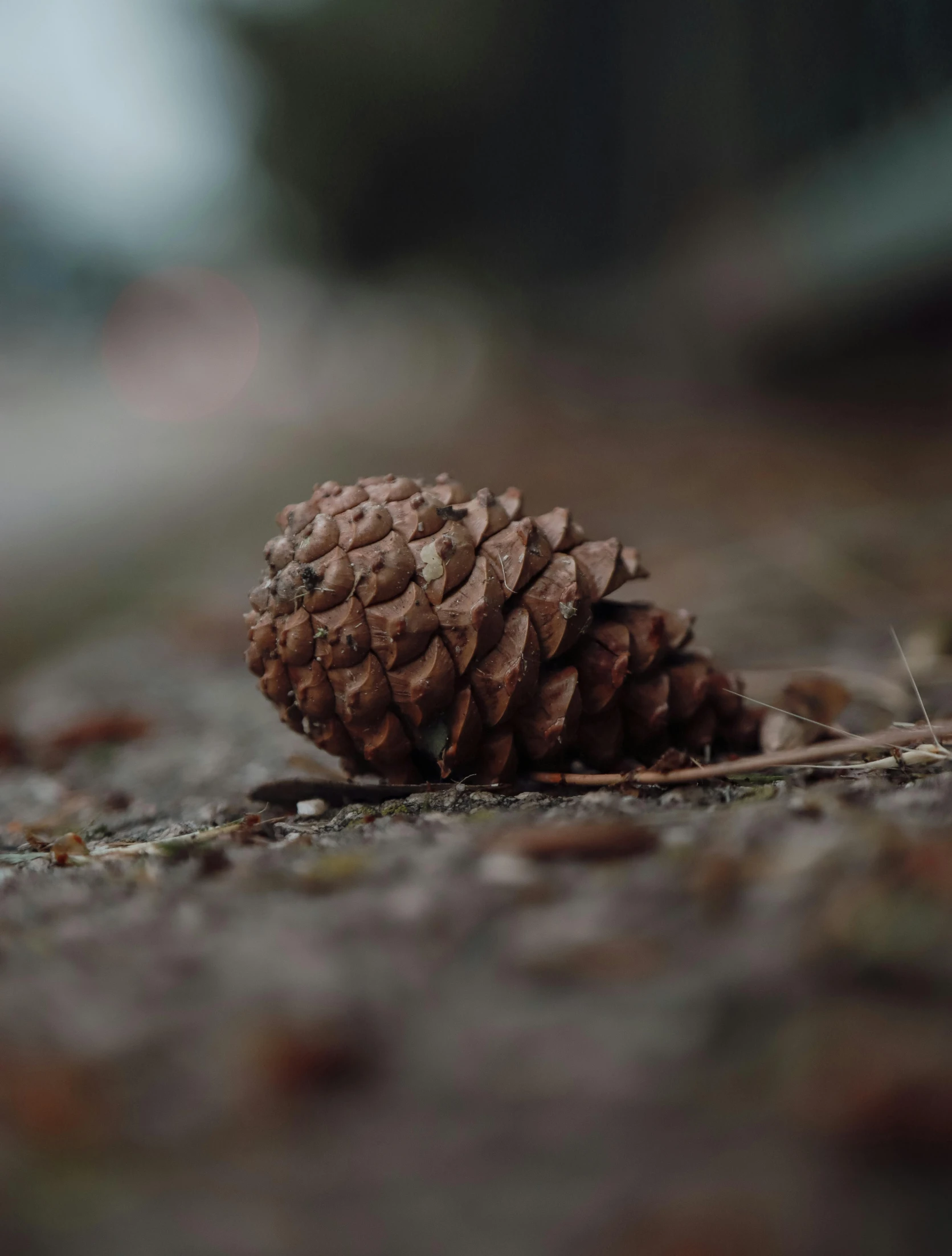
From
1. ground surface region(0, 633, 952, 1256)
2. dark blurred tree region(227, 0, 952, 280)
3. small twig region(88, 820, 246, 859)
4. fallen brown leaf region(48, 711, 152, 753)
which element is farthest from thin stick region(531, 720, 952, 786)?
dark blurred tree region(227, 0, 952, 280)

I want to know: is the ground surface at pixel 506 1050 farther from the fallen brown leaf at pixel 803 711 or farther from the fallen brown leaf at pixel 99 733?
the fallen brown leaf at pixel 99 733

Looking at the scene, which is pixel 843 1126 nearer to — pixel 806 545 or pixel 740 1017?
pixel 740 1017

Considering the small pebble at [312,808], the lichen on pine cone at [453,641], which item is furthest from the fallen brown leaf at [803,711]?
the small pebble at [312,808]

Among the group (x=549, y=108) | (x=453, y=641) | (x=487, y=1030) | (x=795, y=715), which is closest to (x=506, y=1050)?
(x=487, y=1030)

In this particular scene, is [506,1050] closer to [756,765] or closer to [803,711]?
[756,765]

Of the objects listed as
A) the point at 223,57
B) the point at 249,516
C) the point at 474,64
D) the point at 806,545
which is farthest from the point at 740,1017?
the point at 223,57

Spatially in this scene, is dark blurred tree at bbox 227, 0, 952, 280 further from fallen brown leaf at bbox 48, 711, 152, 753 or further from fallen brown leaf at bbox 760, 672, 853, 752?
fallen brown leaf at bbox 48, 711, 152, 753
